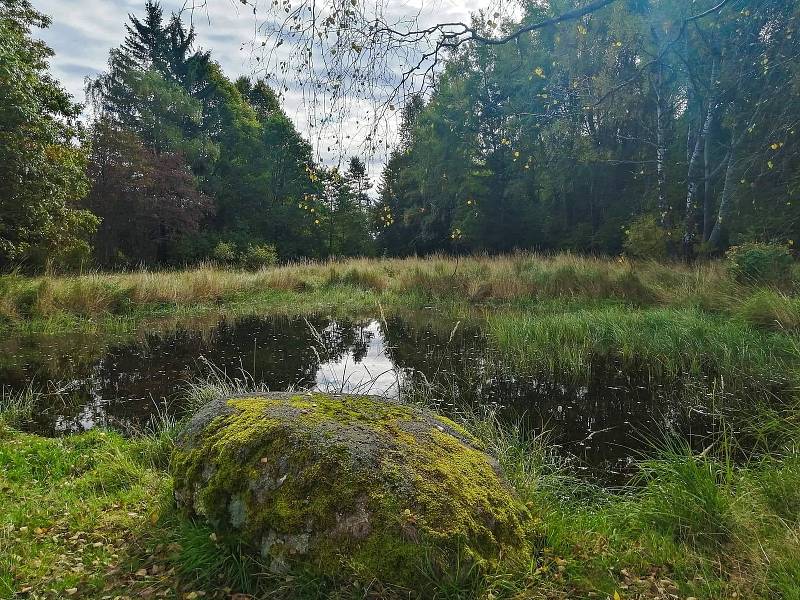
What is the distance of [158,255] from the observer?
27281 mm

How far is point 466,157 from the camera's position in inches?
1145

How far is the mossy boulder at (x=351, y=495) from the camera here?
5.85 feet

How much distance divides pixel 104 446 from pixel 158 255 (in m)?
26.2

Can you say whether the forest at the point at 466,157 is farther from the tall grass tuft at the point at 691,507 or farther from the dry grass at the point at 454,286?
the tall grass tuft at the point at 691,507

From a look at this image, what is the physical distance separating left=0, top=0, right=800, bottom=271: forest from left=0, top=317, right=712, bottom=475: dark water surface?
2.35 m

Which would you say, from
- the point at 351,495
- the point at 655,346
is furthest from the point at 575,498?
the point at 655,346

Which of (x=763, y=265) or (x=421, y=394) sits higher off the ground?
(x=763, y=265)

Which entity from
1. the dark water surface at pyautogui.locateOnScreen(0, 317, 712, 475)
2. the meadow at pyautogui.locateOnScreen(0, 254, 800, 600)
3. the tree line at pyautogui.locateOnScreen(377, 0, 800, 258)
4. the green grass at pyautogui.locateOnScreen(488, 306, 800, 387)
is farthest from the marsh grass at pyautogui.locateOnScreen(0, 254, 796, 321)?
the dark water surface at pyautogui.locateOnScreen(0, 317, 712, 475)

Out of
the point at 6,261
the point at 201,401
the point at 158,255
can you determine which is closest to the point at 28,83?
the point at 6,261

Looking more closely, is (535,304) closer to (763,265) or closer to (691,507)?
(763,265)

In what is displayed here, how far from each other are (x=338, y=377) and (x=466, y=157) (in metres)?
25.1

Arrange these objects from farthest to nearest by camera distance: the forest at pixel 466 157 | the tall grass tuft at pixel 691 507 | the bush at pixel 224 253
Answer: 1. the bush at pixel 224 253
2. the forest at pixel 466 157
3. the tall grass tuft at pixel 691 507

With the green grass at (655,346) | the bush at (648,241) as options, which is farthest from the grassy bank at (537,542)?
the bush at (648,241)

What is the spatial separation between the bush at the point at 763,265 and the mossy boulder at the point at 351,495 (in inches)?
341
